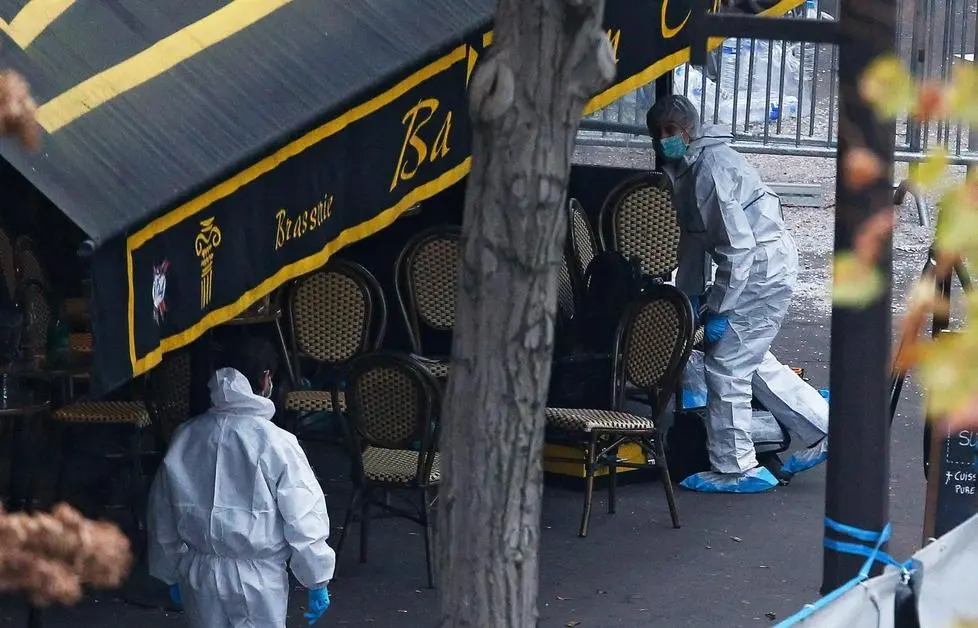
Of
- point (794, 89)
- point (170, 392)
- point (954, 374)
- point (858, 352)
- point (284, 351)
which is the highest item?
point (794, 89)

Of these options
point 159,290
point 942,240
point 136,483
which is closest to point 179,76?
point 159,290

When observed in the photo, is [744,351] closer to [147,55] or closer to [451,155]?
[451,155]

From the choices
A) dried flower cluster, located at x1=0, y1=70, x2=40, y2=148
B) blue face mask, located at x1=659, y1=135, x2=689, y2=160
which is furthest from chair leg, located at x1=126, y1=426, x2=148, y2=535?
dried flower cluster, located at x1=0, y1=70, x2=40, y2=148

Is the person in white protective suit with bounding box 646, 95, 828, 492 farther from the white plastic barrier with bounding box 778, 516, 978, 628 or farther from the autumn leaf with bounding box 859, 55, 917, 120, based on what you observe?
the autumn leaf with bounding box 859, 55, 917, 120

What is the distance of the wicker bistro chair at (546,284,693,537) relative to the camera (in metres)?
7.37

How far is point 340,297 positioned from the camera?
7.98 metres

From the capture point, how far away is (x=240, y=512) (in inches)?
201

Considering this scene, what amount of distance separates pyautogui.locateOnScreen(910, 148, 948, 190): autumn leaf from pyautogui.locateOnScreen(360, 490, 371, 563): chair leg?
16.5ft

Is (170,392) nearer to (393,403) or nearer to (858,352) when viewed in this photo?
(393,403)

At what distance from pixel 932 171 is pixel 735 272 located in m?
6.29

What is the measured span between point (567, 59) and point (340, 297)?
15.1 feet

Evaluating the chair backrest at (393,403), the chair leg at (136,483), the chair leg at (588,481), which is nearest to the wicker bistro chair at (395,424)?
the chair backrest at (393,403)

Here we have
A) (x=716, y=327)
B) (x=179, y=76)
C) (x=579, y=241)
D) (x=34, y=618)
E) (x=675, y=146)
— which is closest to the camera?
(x=179, y=76)

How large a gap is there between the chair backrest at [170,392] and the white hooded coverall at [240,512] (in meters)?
1.38
